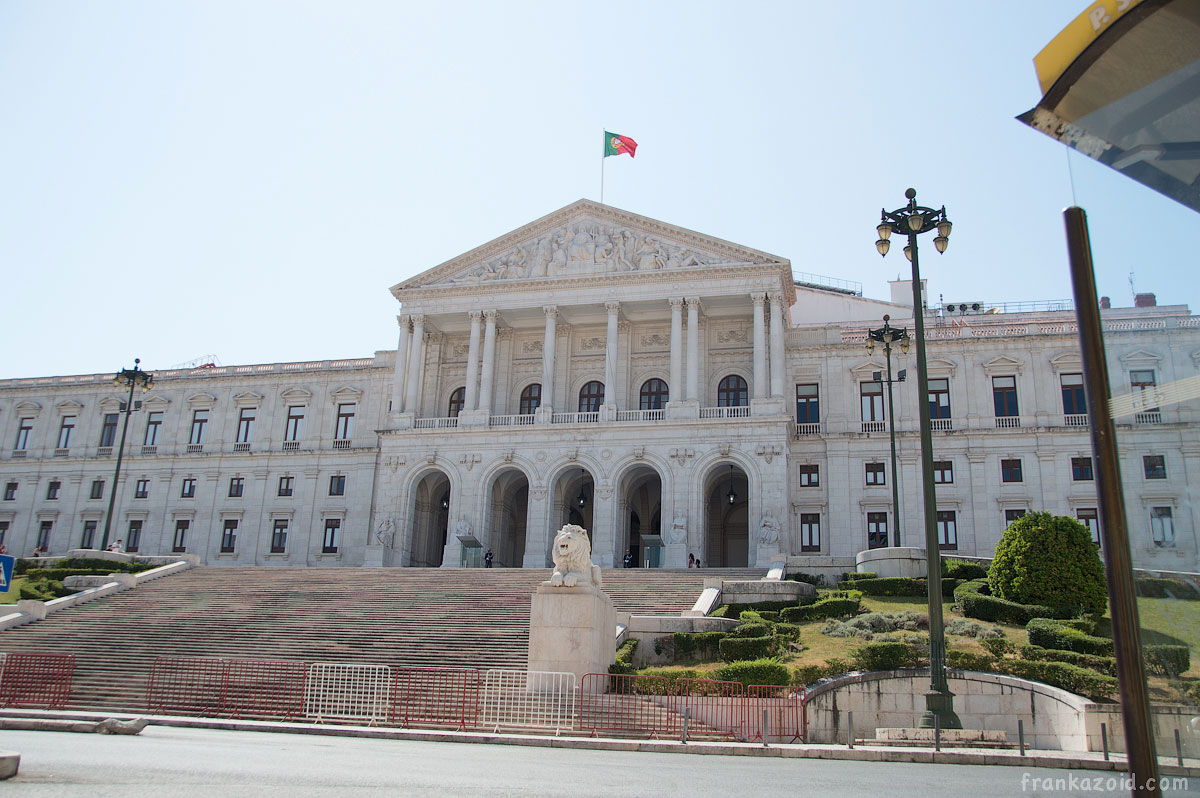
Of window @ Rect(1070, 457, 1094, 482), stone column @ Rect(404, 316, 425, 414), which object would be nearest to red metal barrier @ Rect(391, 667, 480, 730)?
stone column @ Rect(404, 316, 425, 414)

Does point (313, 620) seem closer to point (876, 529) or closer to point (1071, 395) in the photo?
point (876, 529)

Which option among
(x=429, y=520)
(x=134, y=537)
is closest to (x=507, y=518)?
(x=429, y=520)

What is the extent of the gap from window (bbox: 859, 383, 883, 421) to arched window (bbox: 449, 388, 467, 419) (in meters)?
22.5

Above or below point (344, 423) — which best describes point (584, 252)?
above

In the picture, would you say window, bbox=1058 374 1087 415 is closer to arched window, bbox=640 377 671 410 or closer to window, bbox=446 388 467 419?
arched window, bbox=640 377 671 410

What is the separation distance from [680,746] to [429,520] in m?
37.9

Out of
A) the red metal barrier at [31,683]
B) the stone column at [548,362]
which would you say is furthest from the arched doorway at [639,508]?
the red metal barrier at [31,683]

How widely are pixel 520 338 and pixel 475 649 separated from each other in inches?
1251

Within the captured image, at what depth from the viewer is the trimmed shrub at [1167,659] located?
12.4 ft

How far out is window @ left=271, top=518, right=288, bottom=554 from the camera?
5606 cm

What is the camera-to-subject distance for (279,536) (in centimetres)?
5647

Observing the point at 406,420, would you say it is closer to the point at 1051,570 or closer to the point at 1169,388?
the point at 1051,570

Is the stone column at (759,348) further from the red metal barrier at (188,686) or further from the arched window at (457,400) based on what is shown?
the red metal barrier at (188,686)

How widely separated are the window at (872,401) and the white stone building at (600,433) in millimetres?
106
